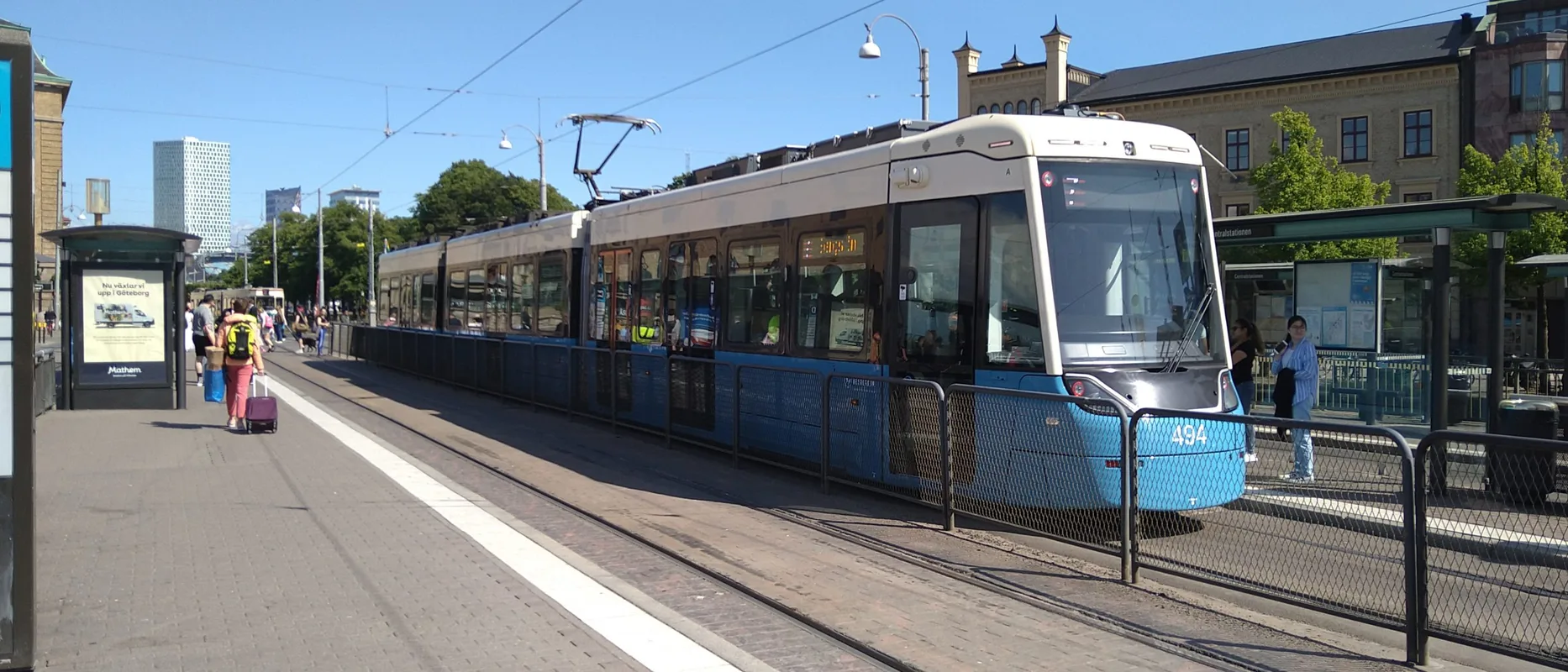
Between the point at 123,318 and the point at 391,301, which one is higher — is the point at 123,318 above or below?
below

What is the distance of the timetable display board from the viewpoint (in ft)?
51.4

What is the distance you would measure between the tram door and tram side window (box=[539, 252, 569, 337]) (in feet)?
30.7

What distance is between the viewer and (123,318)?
17.8 meters

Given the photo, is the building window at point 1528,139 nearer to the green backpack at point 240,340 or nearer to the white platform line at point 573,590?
the green backpack at point 240,340

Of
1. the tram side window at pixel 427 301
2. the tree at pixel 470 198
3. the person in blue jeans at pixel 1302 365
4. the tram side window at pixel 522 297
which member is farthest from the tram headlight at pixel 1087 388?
the tree at pixel 470 198

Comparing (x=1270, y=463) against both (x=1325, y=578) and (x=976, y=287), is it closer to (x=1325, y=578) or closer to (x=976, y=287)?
(x=976, y=287)

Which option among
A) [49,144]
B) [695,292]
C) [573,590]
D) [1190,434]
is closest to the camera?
[573,590]

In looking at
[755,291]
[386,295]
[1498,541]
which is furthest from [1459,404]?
[386,295]

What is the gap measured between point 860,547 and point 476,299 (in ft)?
55.2

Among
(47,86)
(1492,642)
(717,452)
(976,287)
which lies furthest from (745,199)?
(47,86)

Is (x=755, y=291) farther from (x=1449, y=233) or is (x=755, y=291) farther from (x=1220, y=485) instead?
(x=1449, y=233)

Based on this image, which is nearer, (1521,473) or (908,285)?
(1521,473)

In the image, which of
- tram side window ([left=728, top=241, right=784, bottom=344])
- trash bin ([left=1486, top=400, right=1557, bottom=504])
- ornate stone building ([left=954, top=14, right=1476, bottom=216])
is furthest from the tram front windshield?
ornate stone building ([left=954, top=14, right=1476, bottom=216])

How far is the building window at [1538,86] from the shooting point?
152 feet
